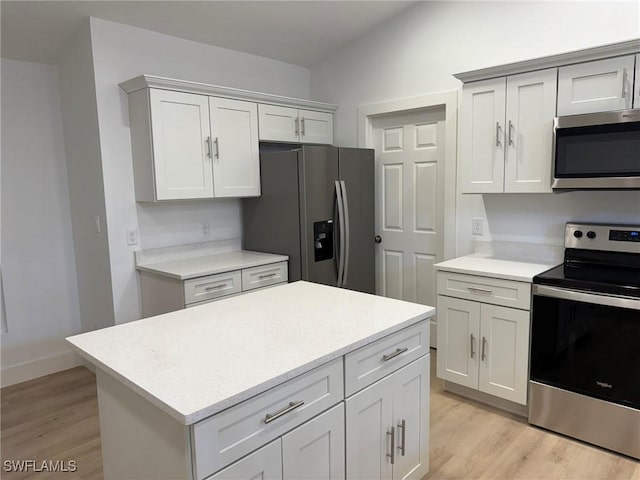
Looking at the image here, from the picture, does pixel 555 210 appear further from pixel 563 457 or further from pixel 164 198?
pixel 164 198

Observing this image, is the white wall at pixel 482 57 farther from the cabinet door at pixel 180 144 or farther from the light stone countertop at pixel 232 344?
the light stone countertop at pixel 232 344

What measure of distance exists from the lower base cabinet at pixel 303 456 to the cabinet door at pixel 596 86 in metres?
2.08

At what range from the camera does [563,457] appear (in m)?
2.27

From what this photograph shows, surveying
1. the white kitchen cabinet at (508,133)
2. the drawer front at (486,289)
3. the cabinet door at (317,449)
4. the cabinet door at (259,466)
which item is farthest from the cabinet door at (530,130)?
the cabinet door at (259,466)

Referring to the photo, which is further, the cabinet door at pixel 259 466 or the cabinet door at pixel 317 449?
the cabinet door at pixel 317 449

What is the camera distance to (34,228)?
10.9 ft

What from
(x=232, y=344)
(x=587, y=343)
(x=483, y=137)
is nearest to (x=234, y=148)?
(x=483, y=137)

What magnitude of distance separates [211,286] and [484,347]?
175 cm

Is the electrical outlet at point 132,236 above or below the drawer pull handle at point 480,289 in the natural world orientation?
above

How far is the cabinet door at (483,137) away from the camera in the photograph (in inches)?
107

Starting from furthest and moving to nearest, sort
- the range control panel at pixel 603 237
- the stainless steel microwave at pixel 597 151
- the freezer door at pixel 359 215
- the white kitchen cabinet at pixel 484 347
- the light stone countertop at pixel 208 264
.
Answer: the freezer door at pixel 359 215
the light stone countertop at pixel 208 264
the white kitchen cabinet at pixel 484 347
the range control panel at pixel 603 237
the stainless steel microwave at pixel 597 151

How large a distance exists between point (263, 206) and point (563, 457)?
2.50m

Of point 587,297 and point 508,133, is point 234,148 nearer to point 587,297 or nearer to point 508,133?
point 508,133

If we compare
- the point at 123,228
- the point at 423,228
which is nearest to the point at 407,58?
the point at 423,228
